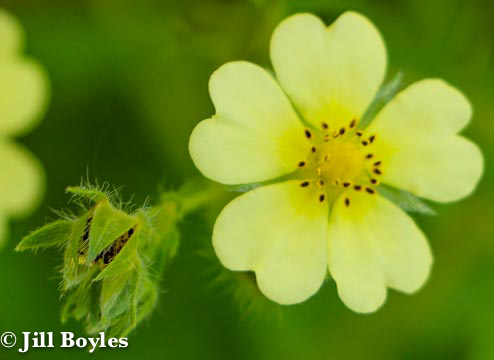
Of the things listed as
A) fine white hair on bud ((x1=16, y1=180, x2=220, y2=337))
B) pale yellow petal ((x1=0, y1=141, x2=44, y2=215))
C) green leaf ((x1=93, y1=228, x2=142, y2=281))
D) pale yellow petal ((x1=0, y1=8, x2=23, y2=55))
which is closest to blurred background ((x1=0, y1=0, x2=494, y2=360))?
pale yellow petal ((x1=0, y1=141, x2=44, y2=215))

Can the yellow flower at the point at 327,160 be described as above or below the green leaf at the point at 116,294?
above

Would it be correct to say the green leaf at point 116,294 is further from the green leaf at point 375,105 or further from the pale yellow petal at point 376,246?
the green leaf at point 375,105

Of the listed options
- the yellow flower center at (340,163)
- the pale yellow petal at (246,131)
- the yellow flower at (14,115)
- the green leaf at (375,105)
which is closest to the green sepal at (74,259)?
the pale yellow petal at (246,131)

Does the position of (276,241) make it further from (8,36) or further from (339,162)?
(8,36)

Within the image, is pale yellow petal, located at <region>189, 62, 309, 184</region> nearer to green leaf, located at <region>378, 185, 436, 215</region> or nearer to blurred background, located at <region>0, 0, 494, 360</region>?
green leaf, located at <region>378, 185, 436, 215</region>

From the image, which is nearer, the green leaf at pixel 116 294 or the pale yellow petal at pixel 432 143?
the green leaf at pixel 116 294

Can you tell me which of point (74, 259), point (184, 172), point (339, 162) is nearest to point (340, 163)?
point (339, 162)
